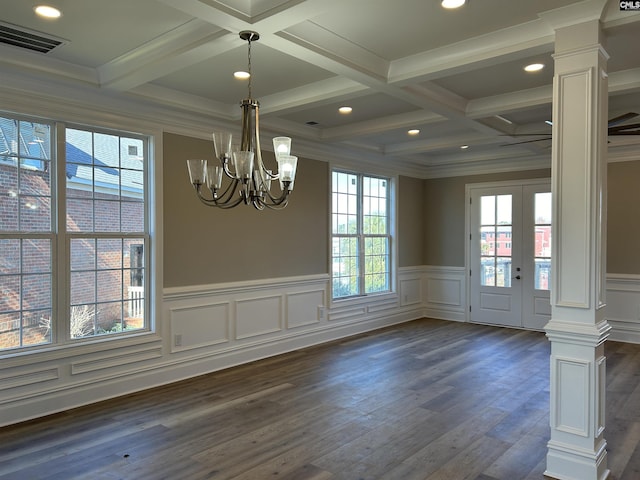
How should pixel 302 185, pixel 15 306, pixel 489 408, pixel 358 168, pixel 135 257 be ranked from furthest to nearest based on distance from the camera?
pixel 358 168 < pixel 302 185 < pixel 135 257 < pixel 489 408 < pixel 15 306

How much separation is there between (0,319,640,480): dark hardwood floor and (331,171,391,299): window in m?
1.72

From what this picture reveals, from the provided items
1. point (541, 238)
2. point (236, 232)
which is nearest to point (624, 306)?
point (541, 238)

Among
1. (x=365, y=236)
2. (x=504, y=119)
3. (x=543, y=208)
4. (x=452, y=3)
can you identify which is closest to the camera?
(x=452, y=3)

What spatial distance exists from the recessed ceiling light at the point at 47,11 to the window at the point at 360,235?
13.8 feet

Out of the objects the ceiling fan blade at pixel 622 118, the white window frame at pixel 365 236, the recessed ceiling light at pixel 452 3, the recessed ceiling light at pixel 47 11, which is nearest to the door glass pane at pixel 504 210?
the white window frame at pixel 365 236

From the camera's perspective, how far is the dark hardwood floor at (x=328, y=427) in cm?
298

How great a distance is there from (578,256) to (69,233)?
151 inches

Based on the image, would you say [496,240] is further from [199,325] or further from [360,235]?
[199,325]

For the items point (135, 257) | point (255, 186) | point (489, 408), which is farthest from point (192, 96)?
point (489, 408)

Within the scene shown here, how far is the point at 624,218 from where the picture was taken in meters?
6.32

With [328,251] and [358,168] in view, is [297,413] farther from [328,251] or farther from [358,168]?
[358,168]

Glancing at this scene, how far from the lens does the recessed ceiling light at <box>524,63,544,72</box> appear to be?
366cm

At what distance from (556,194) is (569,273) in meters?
0.47

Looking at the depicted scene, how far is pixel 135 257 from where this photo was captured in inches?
177
